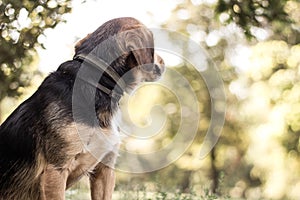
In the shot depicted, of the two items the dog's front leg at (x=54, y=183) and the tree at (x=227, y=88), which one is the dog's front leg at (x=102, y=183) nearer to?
the dog's front leg at (x=54, y=183)

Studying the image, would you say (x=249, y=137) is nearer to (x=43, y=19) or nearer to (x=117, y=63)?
(x=43, y=19)

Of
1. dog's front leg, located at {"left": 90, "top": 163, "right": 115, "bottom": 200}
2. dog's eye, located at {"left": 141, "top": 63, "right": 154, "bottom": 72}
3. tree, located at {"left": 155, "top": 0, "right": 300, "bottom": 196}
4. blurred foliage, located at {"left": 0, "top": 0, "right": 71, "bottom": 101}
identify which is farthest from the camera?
tree, located at {"left": 155, "top": 0, "right": 300, "bottom": 196}

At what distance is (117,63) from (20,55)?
Answer: 12.8ft

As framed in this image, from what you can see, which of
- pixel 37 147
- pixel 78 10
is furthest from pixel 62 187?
pixel 78 10

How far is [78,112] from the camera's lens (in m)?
3.98

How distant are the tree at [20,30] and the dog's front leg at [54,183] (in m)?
3.33

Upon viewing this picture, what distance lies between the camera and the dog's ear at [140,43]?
4.01 m

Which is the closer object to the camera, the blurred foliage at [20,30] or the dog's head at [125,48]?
the dog's head at [125,48]

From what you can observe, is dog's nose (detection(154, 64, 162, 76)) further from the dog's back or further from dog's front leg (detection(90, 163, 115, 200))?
dog's front leg (detection(90, 163, 115, 200))

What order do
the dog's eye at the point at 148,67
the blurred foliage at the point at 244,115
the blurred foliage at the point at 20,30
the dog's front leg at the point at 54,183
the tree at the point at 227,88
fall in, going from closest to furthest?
the dog's front leg at the point at 54,183 → the dog's eye at the point at 148,67 → the blurred foliage at the point at 20,30 → the blurred foliage at the point at 244,115 → the tree at the point at 227,88

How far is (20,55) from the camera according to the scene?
303 inches

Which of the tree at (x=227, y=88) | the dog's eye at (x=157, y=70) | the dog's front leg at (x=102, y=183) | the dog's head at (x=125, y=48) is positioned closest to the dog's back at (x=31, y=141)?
the dog's head at (x=125, y=48)

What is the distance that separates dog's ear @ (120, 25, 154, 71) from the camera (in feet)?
13.2

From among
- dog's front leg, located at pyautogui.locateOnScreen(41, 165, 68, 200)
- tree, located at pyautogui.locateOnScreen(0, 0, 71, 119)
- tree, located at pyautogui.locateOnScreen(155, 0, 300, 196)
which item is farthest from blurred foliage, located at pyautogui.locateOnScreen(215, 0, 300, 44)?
tree, located at pyautogui.locateOnScreen(155, 0, 300, 196)
